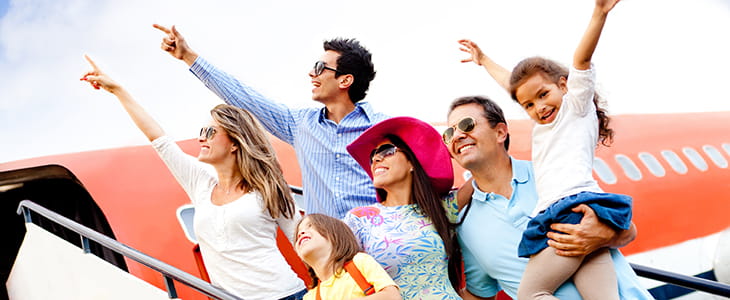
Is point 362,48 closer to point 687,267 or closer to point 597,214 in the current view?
point 597,214

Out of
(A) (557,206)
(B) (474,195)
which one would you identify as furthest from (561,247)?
(B) (474,195)

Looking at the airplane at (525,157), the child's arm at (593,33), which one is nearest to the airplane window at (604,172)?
the airplane at (525,157)

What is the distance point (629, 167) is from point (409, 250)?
4.99m

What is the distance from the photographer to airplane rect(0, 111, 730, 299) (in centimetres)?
386

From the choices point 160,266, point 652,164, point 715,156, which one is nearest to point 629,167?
point 652,164

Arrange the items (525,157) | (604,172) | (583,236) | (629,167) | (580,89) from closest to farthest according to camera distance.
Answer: (583,236), (580,89), (525,157), (604,172), (629,167)

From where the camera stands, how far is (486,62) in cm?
249

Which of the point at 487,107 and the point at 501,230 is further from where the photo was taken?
the point at 487,107

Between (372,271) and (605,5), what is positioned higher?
(605,5)

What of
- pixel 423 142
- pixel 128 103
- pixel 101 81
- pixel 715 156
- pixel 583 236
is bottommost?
pixel 715 156

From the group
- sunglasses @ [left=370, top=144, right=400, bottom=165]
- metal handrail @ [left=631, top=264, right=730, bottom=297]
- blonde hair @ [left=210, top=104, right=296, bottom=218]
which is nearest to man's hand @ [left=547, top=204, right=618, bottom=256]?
sunglasses @ [left=370, top=144, right=400, bottom=165]

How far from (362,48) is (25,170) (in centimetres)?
282

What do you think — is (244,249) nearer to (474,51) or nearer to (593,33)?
(474,51)

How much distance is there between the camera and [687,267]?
570 cm
